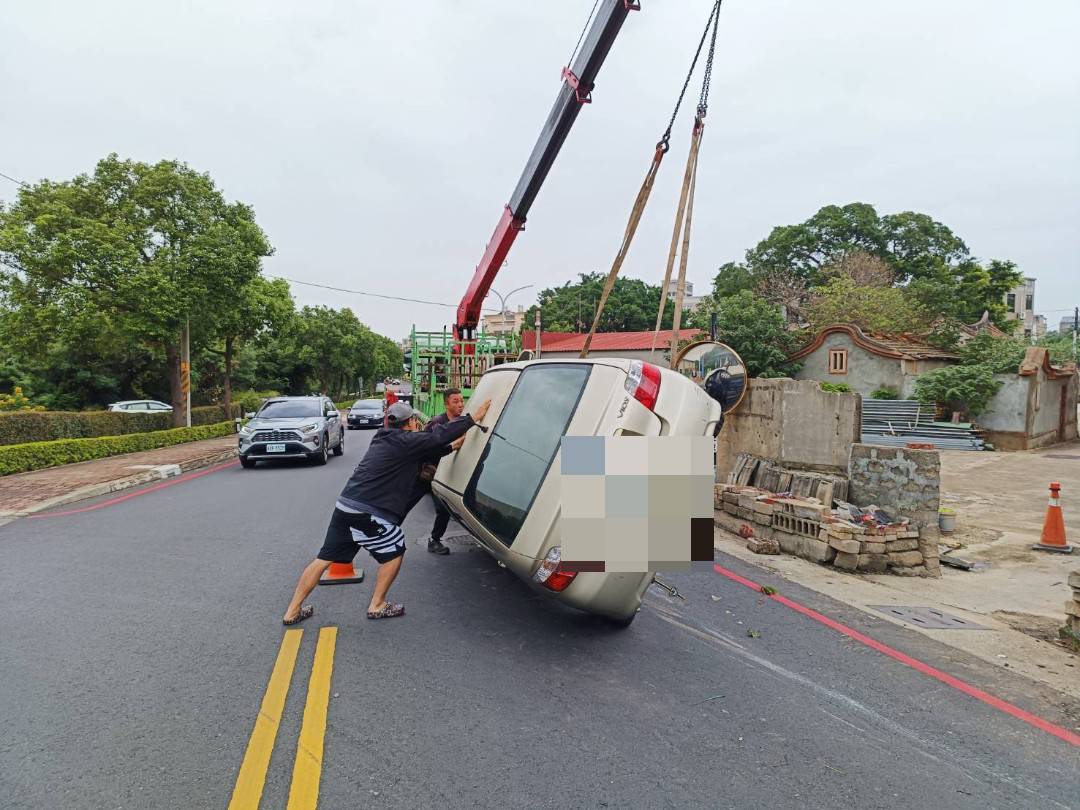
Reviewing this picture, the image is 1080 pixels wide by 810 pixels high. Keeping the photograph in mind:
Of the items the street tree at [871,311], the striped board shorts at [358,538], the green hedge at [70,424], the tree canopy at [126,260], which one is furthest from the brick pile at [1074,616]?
the street tree at [871,311]

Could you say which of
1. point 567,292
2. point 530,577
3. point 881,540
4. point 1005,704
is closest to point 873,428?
point 881,540

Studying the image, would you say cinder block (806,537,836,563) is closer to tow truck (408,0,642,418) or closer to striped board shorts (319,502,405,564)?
striped board shorts (319,502,405,564)

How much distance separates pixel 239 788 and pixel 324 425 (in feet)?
38.3

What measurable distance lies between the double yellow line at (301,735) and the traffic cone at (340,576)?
1055 millimetres

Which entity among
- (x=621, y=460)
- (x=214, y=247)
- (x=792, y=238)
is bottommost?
(x=621, y=460)

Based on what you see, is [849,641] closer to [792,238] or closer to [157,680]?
[157,680]

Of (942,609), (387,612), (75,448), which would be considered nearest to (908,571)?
(942,609)

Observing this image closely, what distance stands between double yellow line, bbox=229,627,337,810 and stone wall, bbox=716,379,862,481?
19.3ft

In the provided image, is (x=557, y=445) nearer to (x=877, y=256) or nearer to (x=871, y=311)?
(x=871, y=311)

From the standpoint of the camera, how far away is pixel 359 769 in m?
2.65

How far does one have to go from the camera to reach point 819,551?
6137 mm

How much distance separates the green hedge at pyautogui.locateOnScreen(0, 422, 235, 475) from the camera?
38.2 ft

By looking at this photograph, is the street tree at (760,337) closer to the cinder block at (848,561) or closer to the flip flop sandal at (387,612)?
the cinder block at (848,561)

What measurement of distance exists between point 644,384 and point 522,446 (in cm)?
87
